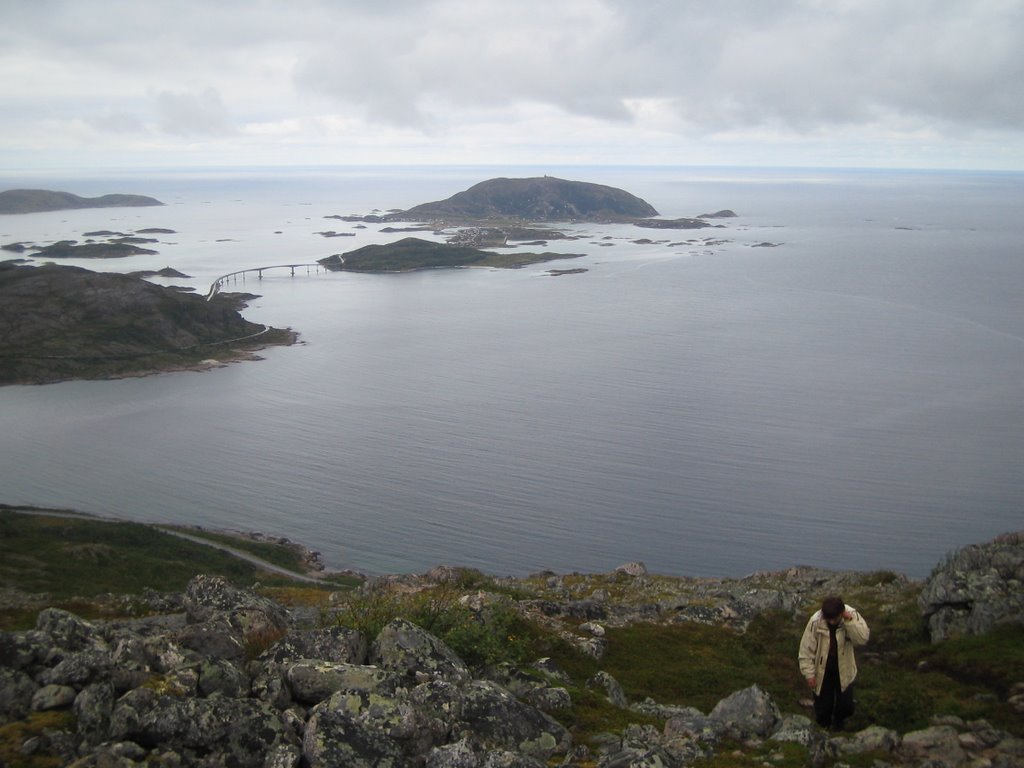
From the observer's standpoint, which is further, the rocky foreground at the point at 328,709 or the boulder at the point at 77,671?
the boulder at the point at 77,671

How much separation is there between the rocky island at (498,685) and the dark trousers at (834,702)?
0.22 meters

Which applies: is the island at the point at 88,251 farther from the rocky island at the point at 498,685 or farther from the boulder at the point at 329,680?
the boulder at the point at 329,680

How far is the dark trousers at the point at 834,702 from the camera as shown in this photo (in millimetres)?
9445

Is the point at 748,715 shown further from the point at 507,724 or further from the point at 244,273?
the point at 244,273

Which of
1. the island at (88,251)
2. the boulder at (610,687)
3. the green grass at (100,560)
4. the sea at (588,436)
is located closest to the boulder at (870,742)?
the boulder at (610,687)

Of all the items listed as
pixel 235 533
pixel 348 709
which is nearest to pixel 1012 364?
pixel 235 533

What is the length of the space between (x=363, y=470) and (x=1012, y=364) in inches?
2400

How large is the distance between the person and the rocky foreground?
409mm

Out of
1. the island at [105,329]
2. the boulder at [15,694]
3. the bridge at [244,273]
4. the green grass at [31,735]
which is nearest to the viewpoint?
the green grass at [31,735]

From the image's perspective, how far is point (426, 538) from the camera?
4416 centimetres

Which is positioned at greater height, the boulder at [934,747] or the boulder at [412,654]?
the boulder at [412,654]

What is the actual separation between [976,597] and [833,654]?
911 centimetres

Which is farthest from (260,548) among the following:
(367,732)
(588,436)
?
(367,732)

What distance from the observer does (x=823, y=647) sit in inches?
353
